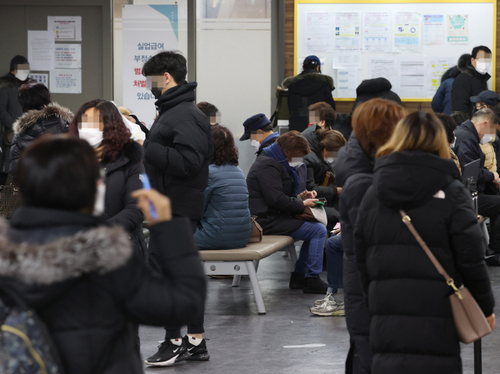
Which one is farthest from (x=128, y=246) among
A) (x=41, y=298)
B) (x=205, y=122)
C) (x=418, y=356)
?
(x=205, y=122)

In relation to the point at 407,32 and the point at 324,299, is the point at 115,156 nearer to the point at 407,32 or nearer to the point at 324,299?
the point at 324,299

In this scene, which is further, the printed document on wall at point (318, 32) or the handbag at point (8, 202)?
the printed document on wall at point (318, 32)

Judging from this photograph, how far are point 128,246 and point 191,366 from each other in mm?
2716

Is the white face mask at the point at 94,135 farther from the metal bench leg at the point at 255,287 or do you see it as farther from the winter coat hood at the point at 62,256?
the metal bench leg at the point at 255,287

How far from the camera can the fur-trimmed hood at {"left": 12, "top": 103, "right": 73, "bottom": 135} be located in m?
5.08

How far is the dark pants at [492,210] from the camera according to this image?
7.39 m

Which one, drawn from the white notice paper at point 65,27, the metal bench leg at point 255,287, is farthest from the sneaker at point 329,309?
the white notice paper at point 65,27

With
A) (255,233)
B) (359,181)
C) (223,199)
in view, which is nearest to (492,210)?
(255,233)

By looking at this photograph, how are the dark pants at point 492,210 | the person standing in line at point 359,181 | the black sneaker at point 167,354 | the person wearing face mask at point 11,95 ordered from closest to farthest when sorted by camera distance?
the person standing in line at point 359,181
the black sneaker at point 167,354
the dark pants at point 492,210
the person wearing face mask at point 11,95

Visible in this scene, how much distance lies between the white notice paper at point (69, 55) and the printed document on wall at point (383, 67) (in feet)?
13.9

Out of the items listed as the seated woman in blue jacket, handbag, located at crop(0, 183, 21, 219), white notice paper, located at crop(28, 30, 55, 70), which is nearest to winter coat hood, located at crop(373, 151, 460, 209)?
the seated woman in blue jacket

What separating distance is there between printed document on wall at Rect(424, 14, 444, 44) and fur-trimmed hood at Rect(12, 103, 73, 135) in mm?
6742

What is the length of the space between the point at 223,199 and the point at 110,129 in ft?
6.84

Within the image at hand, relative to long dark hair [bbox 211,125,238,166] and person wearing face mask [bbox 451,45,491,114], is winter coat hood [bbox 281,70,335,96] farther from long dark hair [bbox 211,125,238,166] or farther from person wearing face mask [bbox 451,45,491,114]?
long dark hair [bbox 211,125,238,166]
